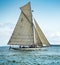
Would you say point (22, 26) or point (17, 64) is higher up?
Answer: point (22, 26)

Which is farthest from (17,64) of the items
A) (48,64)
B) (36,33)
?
(36,33)

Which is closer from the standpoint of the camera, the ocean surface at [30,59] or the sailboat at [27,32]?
the ocean surface at [30,59]

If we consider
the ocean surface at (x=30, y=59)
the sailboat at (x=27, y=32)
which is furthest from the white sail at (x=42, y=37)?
the ocean surface at (x=30, y=59)

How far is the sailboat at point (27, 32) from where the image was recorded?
4028 inches

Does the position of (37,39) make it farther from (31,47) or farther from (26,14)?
(26,14)

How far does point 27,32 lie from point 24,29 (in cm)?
174

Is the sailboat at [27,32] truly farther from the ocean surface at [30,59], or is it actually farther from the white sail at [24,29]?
the ocean surface at [30,59]

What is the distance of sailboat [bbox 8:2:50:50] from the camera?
10231 cm

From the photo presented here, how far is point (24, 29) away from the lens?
10500 centimetres

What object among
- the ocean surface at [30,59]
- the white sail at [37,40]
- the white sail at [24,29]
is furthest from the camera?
the white sail at [24,29]

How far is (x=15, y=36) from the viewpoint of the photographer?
106 m

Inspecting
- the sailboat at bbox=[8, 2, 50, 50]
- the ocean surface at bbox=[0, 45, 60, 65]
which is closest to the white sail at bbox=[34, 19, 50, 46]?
the sailboat at bbox=[8, 2, 50, 50]

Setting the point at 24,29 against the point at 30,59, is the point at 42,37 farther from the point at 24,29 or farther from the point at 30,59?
the point at 30,59

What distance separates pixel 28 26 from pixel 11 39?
9.21 metres
